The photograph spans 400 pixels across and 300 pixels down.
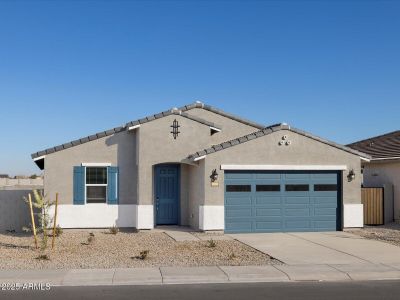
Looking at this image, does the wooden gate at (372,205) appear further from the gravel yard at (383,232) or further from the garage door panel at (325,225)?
the garage door panel at (325,225)

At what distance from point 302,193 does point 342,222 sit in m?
1.83

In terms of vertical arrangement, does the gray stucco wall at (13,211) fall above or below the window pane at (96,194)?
below

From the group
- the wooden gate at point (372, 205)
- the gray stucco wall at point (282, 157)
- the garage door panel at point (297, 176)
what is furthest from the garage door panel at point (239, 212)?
the wooden gate at point (372, 205)

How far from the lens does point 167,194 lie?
19.8 meters

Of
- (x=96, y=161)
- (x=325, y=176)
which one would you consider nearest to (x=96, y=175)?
(x=96, y=161)

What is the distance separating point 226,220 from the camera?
59.6 ft

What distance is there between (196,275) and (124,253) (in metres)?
3.65

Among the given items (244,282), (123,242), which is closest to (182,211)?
(123,242)

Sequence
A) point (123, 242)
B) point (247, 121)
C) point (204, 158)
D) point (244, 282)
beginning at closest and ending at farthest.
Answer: point (244, 282) < point (123, 242) < point (204, 158) < point (247, 121)

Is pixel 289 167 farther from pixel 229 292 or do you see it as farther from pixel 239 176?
pixel 229 292

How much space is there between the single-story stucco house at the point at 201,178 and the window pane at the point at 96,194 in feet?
0.12

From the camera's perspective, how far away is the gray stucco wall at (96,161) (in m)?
19.2

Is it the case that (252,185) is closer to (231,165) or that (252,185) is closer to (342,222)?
(231,165)

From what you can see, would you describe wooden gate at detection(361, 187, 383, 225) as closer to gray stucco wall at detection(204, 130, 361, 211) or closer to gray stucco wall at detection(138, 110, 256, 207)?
gray stucco wall at detection(204, 130, 361, 211)
